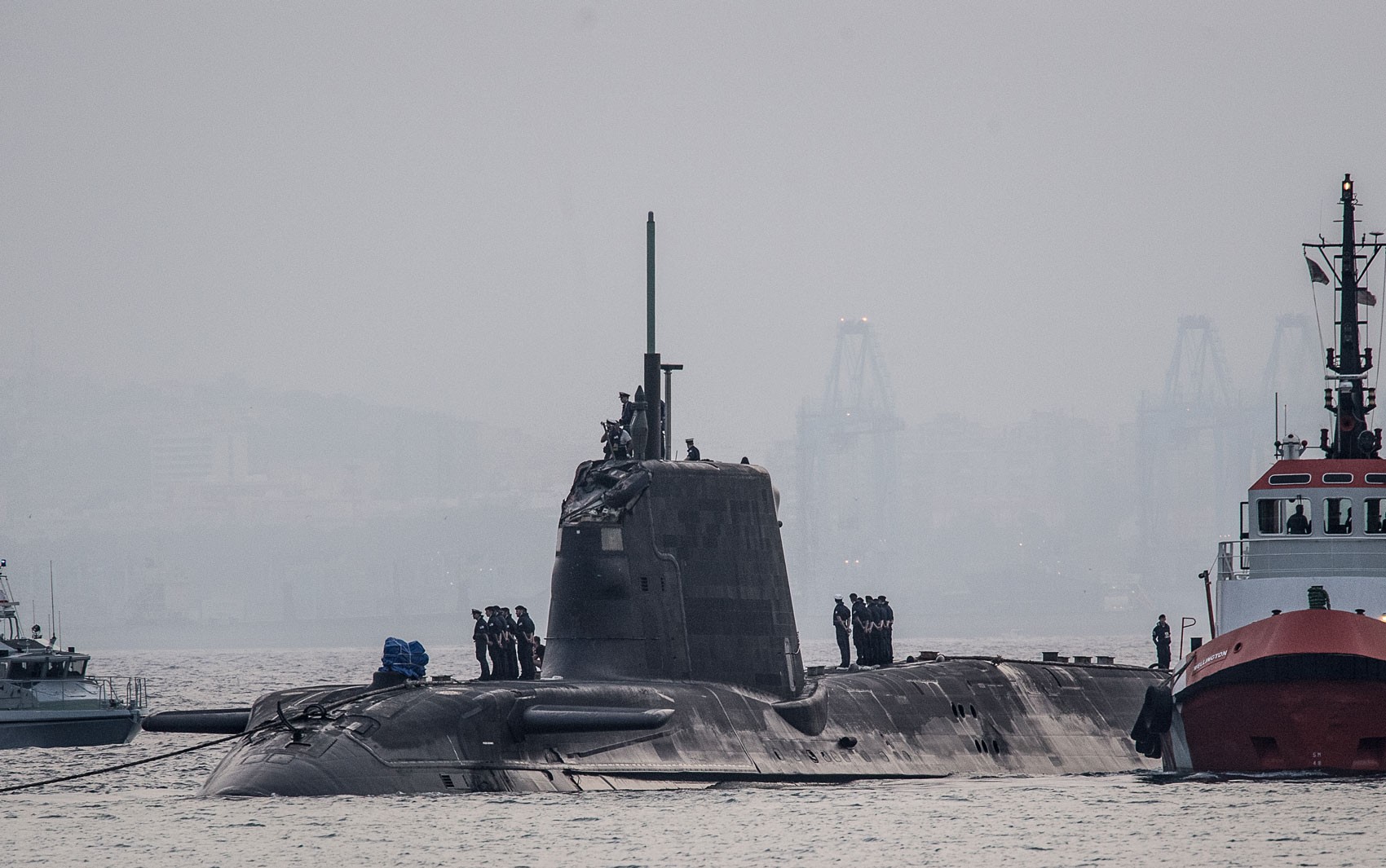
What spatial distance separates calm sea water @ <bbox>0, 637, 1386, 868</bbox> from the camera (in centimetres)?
2073

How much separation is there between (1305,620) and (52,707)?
27.0 metres

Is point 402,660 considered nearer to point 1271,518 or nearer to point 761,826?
point 761,826

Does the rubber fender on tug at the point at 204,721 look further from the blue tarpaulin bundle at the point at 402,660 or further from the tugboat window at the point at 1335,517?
the tugboat window at the point at 1335,517

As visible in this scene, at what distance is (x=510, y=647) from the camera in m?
27.0

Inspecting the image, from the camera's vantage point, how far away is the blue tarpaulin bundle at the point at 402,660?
24797 mm

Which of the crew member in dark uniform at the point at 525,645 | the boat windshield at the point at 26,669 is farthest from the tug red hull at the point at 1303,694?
the boat windshield at the point at 26,669

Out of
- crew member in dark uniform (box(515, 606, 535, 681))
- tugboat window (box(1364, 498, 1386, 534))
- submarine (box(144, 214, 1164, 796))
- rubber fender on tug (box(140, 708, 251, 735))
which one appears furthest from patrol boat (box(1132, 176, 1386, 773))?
rubber fender on tug (box(140, 708, 251, 735))

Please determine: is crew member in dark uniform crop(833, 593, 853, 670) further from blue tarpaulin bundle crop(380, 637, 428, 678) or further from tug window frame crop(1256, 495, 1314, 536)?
blue tarpaulin bundle crop(380, 637, 428, 678)

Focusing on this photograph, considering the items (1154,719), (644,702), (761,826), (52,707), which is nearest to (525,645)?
(644,702)

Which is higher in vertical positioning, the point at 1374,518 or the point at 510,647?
the point at 1374,518

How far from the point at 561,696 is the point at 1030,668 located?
10.9 m

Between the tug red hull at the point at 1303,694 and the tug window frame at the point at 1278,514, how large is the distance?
2837 mm

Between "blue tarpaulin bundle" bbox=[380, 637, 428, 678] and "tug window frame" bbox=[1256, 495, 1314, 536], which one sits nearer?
"blue tarpaulin bundle" bbox=[380, 637, 428, 678]

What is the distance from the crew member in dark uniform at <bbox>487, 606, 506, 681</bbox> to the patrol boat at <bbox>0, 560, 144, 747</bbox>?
16.3 m
